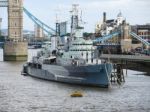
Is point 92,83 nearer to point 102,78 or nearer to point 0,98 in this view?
point 102,78

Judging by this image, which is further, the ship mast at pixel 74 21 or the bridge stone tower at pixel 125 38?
the bridge stone tower at pixel 125 38

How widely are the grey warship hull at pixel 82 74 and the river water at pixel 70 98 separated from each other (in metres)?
1.00

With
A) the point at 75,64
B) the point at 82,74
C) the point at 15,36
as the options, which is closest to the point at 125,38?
the point at 15,36

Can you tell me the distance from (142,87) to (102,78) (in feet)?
13.5

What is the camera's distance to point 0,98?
52.9 m

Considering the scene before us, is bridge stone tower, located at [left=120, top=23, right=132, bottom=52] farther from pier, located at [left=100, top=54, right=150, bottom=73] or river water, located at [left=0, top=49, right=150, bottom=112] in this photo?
river water, located at [left=0, top=49, right=150, bottom=112]

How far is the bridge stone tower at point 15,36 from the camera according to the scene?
443ft

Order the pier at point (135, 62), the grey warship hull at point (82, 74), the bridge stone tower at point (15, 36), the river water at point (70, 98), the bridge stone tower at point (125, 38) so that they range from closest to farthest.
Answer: the river water at point (70, 98)
the grey warship hull at point (82, 74)
the pier at point (135, 62)
the bridge stone tower at point (15, 36)
the bridge stone tower at point (125, 38)

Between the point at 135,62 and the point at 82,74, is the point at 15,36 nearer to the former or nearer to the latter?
the point at 135,62

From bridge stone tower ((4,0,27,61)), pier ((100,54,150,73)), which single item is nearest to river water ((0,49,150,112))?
pier ((100,54,150,73))

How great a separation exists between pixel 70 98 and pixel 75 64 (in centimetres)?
1255

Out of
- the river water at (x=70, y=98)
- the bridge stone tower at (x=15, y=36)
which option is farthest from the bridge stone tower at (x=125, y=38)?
the river water at (x=70, y=98)

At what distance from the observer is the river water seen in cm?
4647

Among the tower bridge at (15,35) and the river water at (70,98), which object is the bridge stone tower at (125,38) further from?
the river water at (70,98)
